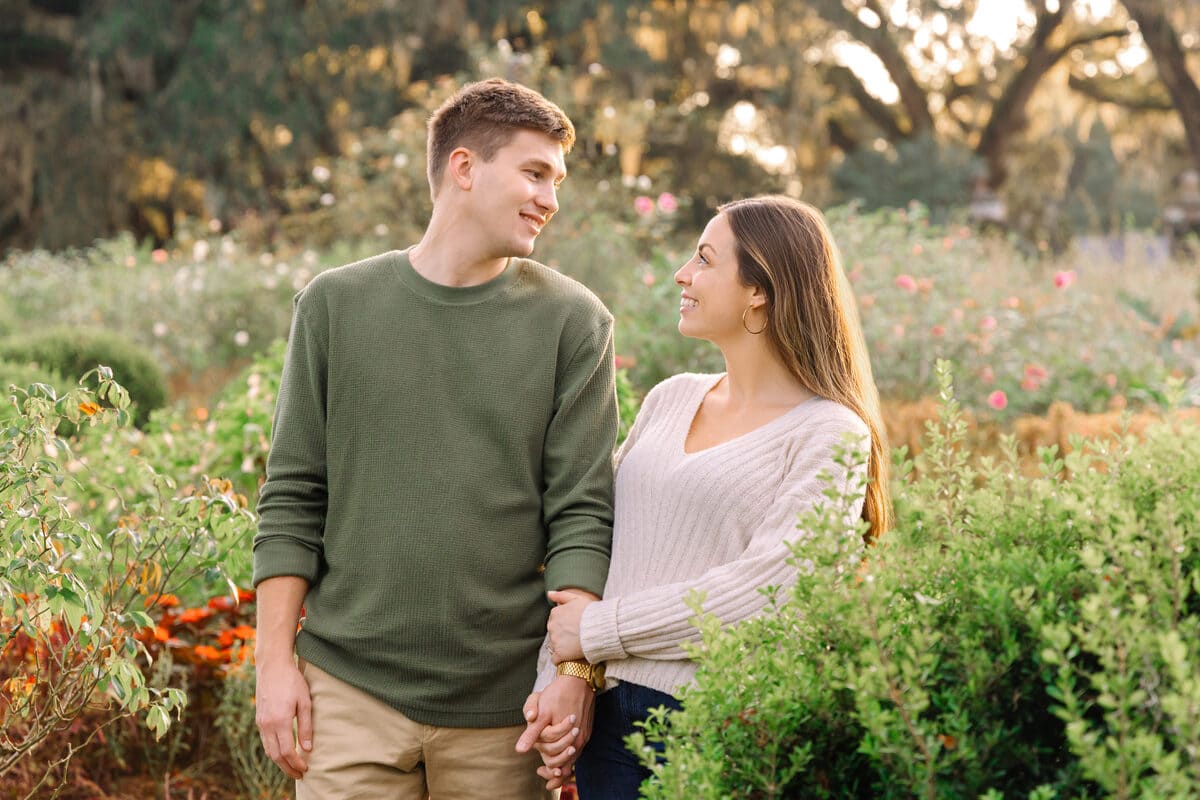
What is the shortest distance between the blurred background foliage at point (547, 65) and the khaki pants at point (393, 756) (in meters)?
13.6

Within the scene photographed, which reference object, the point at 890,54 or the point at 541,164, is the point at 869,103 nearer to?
the point at 890,54

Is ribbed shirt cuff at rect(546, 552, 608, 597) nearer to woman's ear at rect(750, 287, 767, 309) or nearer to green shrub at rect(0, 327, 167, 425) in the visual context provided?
woman's ear at rect(750, 287, 767, 309)

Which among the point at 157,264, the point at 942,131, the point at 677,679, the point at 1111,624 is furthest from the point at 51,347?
the point at 942,131

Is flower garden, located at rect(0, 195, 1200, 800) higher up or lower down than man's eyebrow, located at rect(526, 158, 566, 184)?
lower down

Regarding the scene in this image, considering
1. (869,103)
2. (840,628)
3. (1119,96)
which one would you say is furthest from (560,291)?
(1119,96)

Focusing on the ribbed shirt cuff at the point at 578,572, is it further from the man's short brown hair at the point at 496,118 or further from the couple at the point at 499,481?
the man's short brown hair at the point at 496,118

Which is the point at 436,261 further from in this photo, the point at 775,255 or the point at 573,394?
the point at 775,255

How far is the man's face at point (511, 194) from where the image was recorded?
2299mm

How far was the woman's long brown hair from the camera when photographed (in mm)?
2275

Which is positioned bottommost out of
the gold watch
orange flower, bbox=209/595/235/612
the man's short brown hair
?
orange flower, bbox=209/595/235/612

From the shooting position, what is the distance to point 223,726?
378 centimetres

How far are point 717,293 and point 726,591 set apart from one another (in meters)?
0.60

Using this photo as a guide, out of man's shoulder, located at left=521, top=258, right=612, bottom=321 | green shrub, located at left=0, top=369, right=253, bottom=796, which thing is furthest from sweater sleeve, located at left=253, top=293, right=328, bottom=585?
man's shoulder, located at left=521, top=258, right=612, bottom=321

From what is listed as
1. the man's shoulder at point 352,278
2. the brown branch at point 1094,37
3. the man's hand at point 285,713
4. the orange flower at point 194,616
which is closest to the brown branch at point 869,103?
the brown branch at point 1094,37
